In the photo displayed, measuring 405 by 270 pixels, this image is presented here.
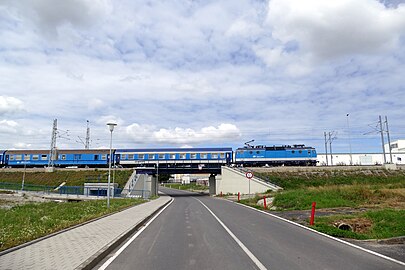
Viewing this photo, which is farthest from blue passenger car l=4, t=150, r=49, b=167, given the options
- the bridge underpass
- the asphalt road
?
the asphalt road

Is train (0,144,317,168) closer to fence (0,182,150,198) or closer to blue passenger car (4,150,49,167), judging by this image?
blue passenger car (4,150,49,167)

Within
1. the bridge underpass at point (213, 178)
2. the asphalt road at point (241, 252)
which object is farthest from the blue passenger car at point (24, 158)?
the asphalt road at point (241, 252)

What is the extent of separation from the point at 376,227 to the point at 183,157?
45.2 meters

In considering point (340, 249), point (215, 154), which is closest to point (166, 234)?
point (340, 249)

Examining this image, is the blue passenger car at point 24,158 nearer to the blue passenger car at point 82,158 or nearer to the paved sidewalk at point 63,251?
the blue passenger car at point 82,158

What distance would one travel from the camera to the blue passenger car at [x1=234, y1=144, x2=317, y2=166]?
55625mm

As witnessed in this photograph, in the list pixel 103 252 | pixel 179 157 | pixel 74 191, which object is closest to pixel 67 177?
pixel 74 191

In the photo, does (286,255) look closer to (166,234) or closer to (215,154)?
(166,234)

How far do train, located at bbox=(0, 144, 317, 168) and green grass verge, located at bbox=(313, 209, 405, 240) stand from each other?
4158 centimetres

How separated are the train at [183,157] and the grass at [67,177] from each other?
217 centimetres

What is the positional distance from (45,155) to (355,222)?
2281 inches

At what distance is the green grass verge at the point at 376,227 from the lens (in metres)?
11.1

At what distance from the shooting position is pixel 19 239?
9.24m

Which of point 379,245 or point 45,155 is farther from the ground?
point 45,155
